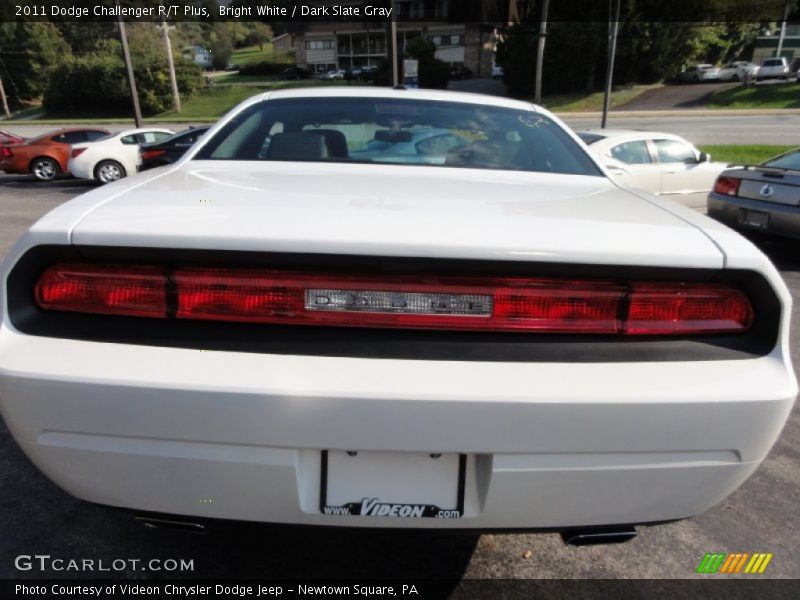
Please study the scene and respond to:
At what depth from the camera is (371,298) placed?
1.35m

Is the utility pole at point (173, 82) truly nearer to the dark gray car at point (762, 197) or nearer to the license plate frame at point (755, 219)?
the dark gray car at point (762, 197)

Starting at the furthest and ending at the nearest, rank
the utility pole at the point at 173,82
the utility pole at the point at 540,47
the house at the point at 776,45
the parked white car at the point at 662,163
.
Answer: the house at the point at 776,45 → the utility pole at the point at 173,82 → the utility pole at the point at 540,47 → the parked white car at the point at 662,163

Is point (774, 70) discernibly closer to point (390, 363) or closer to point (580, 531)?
point (580, 531)

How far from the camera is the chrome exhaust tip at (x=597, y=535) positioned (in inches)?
57.9

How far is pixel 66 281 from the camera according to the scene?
138 centimetres

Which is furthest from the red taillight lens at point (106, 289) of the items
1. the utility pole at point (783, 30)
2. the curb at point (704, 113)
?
the utility pole at point (783, 30)

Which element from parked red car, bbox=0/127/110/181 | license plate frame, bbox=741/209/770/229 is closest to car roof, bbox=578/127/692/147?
license plate frame, bbox=741/209/770/229

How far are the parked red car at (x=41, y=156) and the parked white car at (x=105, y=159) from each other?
136cm

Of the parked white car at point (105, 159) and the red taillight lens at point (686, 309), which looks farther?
the parked white car at point (105, 159)

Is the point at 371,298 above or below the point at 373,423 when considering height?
above

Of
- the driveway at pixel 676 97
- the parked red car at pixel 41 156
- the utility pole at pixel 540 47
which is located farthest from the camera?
the driveway at pixel 676 97

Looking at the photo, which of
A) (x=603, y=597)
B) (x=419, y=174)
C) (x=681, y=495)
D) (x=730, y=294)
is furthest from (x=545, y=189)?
(x=603, y=597)

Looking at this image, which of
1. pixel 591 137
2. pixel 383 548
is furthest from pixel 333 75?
pixel 383 548

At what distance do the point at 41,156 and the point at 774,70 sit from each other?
1864 inches
